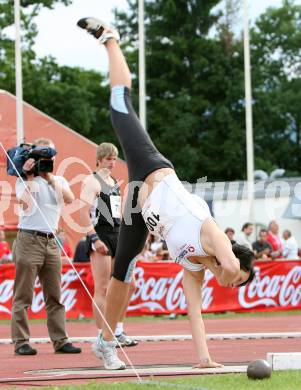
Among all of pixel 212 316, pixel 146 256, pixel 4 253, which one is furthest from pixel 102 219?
pixel 146 256

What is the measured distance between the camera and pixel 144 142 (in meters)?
8.40

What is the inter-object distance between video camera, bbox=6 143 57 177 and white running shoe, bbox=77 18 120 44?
1.76m

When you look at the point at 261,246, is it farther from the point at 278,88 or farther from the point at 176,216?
the point at 278,88

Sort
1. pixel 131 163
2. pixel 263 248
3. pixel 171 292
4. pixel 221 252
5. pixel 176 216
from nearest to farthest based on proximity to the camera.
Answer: pixel 221 252 < pixel 176 216 < pixel 131 163 < pixel 171 292 < pixel 263 248

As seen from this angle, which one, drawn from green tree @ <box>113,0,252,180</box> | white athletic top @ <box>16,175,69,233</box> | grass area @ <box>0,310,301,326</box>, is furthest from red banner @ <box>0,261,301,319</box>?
green tree @ <box>113,0,252,180</box>

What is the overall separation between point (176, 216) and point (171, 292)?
12133mm

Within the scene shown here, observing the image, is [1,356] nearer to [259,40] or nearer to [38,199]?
[38,199]

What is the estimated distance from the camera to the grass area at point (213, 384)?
22.8 ft

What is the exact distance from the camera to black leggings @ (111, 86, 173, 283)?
27.5 feet

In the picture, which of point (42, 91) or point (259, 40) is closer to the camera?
point (42, 91)

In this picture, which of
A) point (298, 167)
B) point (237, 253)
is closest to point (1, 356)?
point (237, 253)

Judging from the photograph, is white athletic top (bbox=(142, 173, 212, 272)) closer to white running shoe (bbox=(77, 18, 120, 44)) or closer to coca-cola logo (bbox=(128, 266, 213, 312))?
white running shoe (bbox=(77, 18, 120, 44))

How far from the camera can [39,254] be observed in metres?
11.1

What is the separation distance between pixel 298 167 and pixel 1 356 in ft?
196
